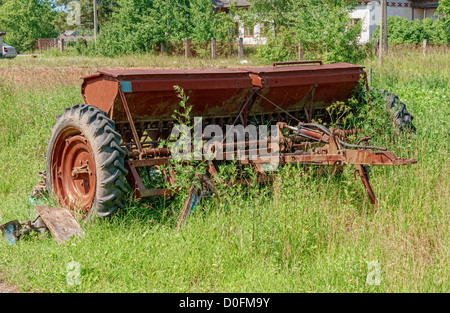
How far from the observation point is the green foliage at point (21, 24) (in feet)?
159

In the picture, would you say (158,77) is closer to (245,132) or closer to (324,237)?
(245,132)

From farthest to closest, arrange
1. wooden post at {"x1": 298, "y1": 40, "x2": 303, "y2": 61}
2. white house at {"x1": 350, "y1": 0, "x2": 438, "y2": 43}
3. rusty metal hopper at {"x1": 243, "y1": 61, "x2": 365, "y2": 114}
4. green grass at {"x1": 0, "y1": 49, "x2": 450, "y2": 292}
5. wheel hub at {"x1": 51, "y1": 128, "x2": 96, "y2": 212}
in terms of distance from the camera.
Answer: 1. white house at {"x1": 350, "y1": 0, "x2": 438, "y2": 43}
2. wooden post at {"x1": 298, "y1": 40, "x2": 303, "y2": 61}
3. rusty metal hopper at {"x1": 243, "y1": 61, "x2": 365, "y2": 114}
4. wheel hub at {"x1": 51, "y1": 128, "x2": 96, "y2": 212}
5. green grass at {"x1": 0, "y1": 49, "x2": 450, "y2": 292}

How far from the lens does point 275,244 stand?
15.9 feet

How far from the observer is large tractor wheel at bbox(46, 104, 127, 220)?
5.50 m

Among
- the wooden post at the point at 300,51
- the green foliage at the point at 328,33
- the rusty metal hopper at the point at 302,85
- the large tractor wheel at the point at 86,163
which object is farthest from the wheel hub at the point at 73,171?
the wooden post at the point at 300,51

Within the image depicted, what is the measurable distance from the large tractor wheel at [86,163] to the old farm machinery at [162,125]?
0.01 metres

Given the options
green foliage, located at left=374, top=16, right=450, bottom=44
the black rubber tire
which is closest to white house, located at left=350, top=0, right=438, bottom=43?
green foliage, located at left=374, top=16, right=450, bottom=44

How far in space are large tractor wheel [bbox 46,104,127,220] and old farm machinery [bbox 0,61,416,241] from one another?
1 cm

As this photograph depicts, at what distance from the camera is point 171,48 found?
35.2 meters

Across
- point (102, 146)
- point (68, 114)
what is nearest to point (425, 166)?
point (102, 146)

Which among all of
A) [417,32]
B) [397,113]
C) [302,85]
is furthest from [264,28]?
[302,85]

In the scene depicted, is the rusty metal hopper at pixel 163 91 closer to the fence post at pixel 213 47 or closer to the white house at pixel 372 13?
the fence post at pixel 213 47

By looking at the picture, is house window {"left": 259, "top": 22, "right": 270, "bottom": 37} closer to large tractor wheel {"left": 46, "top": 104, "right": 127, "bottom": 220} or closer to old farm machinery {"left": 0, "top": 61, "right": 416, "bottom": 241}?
old farm machinery {"left": 0, "top": 61, "right": 416, "bottom": 241}

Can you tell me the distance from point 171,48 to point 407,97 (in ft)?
84.5
